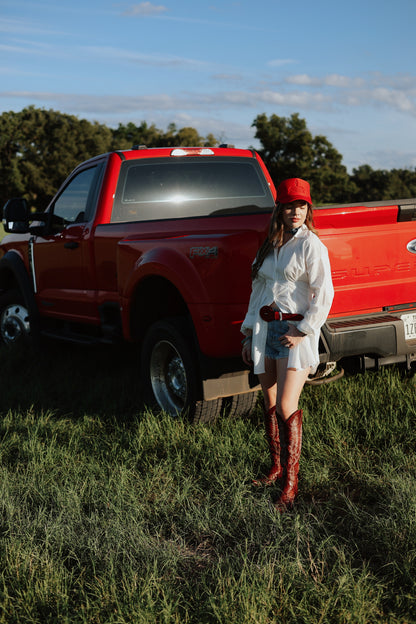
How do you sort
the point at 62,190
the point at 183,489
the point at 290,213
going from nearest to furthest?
the point at 290,213 < the point at 183,489 < the point at 62,190

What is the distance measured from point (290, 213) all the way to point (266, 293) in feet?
1.39

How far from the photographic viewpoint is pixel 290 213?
11.0 feet

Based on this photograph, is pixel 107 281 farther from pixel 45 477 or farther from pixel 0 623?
pixel 0 623

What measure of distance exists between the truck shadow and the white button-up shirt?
1848 millimetres

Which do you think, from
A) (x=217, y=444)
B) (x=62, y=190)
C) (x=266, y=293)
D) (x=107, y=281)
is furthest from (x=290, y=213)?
(x=62, y=190)

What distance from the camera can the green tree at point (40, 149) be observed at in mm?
62875

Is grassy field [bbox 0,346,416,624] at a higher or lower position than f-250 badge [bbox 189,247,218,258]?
lower

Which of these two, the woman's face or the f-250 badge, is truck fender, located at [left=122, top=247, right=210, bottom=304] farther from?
the woman's face

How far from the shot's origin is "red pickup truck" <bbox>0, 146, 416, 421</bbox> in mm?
3928

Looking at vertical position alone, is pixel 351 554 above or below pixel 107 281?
below

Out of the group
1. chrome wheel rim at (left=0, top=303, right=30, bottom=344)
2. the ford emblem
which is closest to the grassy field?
the ford emblem

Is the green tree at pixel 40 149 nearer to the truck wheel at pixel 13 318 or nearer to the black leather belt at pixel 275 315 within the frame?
the truck wheel at pixel 13 318

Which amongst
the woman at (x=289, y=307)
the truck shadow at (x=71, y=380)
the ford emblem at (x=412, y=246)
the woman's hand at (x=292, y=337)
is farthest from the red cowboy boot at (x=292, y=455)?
the truck shadow at (x=71, y=380)

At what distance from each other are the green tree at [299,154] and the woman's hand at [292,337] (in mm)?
61448
